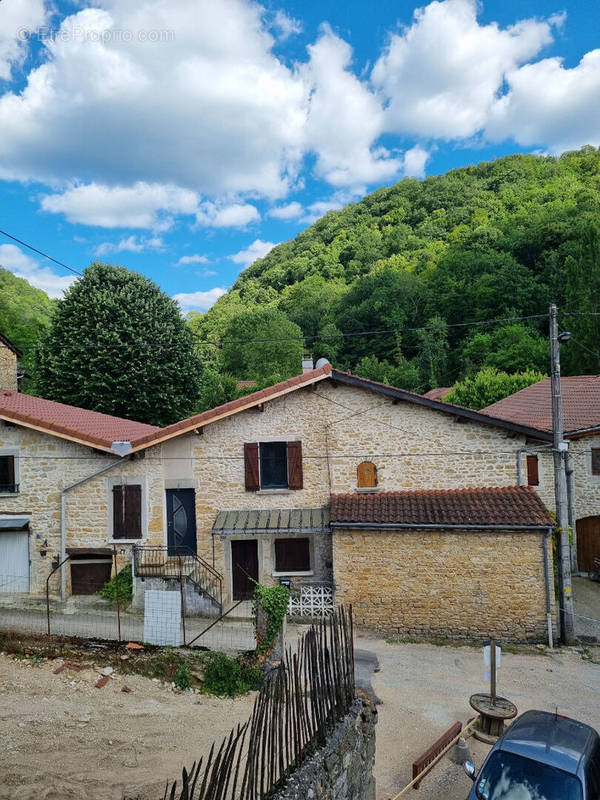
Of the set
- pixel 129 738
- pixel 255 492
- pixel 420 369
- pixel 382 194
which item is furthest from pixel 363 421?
pixel 382 194

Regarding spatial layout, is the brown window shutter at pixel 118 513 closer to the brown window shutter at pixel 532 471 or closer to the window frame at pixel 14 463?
the window frame at pixel 14 463

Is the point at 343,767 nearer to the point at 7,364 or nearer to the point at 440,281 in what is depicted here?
the point at 7,364

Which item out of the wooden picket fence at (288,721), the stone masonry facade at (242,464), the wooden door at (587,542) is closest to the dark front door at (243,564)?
the stone masonry facade at (242,464)

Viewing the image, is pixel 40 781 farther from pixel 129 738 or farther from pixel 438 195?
pixel 438 195

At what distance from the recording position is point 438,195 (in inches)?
3061

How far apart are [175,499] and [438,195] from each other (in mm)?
74731

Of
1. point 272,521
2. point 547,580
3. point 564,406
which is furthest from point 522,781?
point 564,406

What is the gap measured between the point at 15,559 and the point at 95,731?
9.41 metres

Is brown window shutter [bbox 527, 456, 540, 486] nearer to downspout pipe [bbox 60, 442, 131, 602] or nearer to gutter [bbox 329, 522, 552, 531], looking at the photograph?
gutter [bbox 329, 522, 552, 531]

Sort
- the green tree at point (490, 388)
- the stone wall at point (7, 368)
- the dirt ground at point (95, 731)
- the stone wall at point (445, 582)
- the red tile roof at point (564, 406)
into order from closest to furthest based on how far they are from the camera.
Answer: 1. the dirt ground at point (95, 731)
2. the stone wall at point (445, 582)
3. the red tile roof at point (564, 406)
4. the stone wall at point (7, 368)
5. the green tree at point (490, 388)

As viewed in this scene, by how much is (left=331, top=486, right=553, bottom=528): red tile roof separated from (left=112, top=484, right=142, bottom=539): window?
596 centimetres

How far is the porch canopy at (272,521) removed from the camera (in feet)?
48.2

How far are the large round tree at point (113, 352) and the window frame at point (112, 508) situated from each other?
1180cm

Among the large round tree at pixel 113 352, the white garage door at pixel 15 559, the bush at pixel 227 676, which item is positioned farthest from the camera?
the large round tree at pixel 113 352
